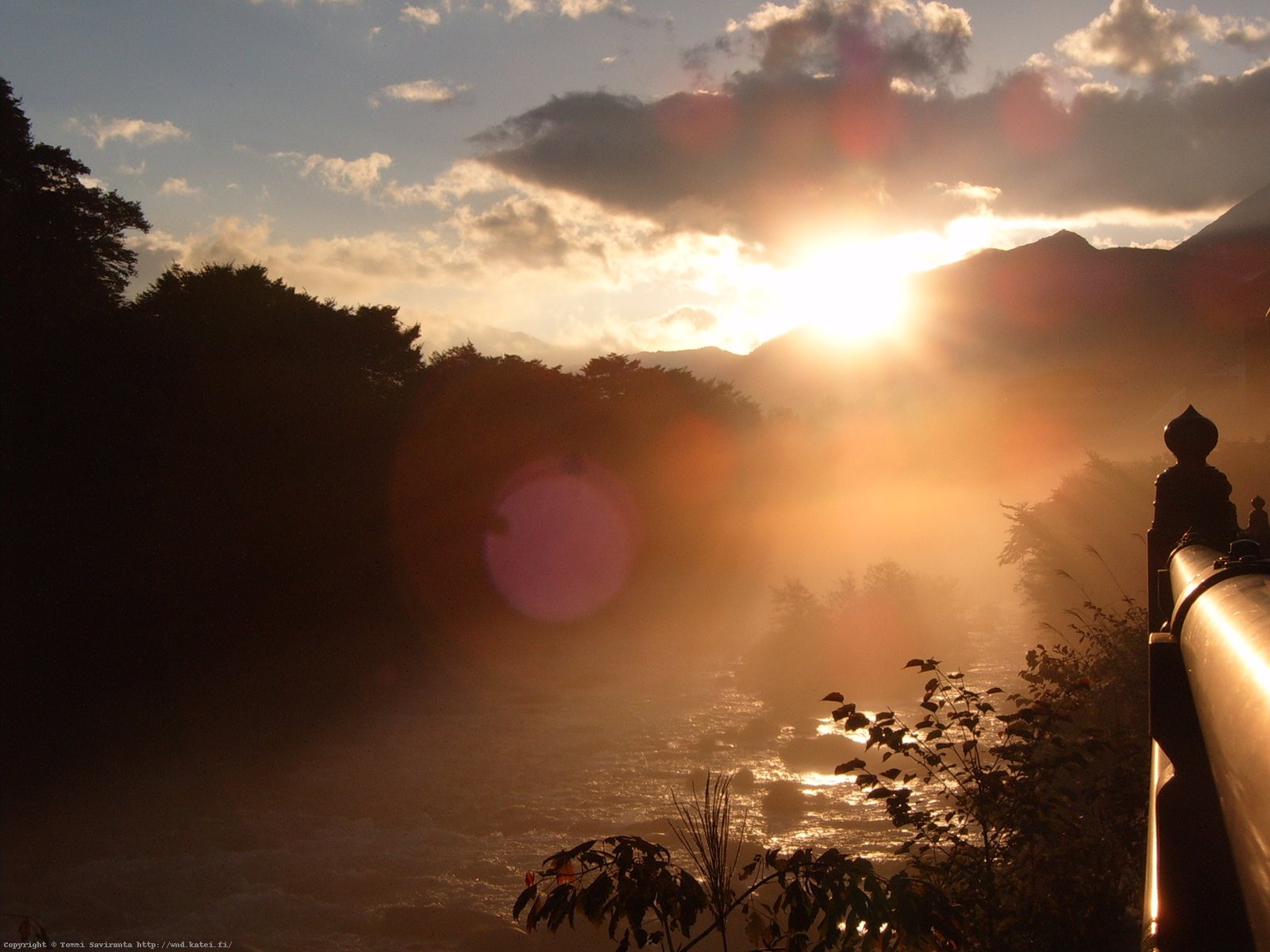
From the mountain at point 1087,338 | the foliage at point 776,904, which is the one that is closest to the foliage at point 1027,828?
the foliage at point 776,904

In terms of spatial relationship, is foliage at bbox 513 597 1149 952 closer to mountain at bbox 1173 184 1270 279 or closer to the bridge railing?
the bridge railing

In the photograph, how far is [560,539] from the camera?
31.3 m

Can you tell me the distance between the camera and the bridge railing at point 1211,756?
0.90 meters

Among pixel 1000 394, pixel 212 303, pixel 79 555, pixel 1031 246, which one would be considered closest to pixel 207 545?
pixel 79 555

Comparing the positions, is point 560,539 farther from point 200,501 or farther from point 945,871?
point 945,871

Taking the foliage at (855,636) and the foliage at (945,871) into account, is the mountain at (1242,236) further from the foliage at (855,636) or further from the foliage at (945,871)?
the foliage at (945,871)

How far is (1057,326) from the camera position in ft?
232

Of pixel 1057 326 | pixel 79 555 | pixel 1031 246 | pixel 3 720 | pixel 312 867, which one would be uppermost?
pixel 1031 246

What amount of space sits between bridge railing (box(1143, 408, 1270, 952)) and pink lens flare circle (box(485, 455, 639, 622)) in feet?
86.0

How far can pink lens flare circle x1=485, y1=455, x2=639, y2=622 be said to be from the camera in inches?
1146

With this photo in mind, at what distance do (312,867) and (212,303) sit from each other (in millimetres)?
20845

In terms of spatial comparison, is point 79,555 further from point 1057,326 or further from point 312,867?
point 1057,326

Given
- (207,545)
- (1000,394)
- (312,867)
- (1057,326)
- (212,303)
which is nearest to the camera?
(312,867)

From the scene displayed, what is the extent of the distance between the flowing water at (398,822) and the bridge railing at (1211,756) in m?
10.7
